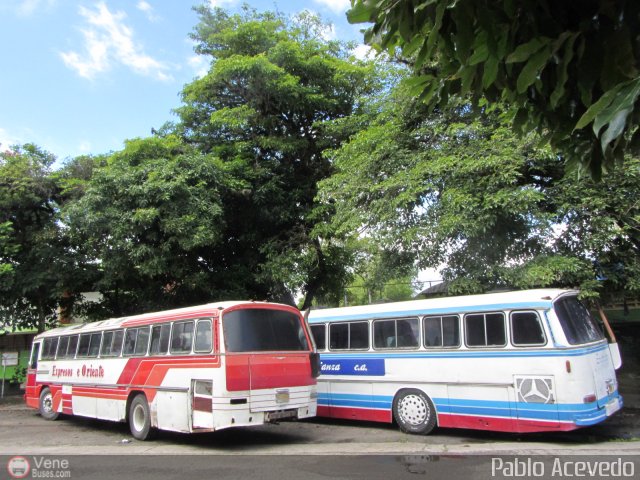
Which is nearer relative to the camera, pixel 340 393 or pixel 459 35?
pixel 459 35

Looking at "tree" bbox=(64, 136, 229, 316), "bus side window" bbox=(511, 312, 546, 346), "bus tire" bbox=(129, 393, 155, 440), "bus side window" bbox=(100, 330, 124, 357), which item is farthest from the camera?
"tree" bbox=(64, 136, 229, 316)

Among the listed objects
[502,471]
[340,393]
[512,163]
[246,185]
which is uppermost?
[246,185]

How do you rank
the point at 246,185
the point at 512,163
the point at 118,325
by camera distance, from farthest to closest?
the point at 246,185, the point at 118,325, the point at 512,163

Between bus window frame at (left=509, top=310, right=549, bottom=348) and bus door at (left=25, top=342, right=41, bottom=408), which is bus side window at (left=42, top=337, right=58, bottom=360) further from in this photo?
bus window frame at (left=509, top=310, right=549, bottom=348)

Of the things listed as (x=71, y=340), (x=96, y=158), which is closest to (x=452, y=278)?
(x=71, y=340)

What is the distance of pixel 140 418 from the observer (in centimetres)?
1027

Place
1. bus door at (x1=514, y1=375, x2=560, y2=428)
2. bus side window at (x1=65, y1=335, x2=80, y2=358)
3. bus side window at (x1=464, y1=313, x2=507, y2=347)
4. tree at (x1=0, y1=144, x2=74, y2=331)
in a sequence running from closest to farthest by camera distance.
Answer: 1. bus door at (x1=514, y1=375, x2=560, y2=428)
2. bus side window at (x1=464, y1=313, x2=507, y2=347)
3. bus side window at (x1=65, y1=335, x2=80, y2=358)
4. tree at (x1=0, y1=144, x2=74, y2=331)

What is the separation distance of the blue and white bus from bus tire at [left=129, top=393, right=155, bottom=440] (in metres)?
3.74

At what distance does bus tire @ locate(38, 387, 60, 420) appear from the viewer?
1398 centimetres

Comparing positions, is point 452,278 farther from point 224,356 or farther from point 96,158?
point 96,158

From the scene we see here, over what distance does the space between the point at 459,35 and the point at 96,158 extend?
56.8 ft

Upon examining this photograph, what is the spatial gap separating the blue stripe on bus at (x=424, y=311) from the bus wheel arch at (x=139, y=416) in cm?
404

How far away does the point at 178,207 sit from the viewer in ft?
45.6

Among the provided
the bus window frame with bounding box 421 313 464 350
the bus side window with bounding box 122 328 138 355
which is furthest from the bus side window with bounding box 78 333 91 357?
the bus window frame with bounding box 421 313 464 350
